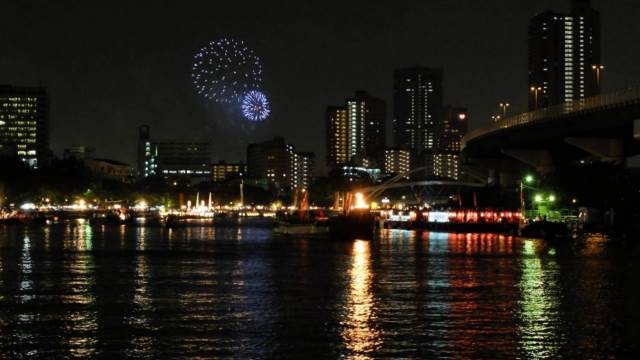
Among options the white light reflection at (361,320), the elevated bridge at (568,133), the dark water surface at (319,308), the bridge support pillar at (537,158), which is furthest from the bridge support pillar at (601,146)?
the white light reflection at (361,320)

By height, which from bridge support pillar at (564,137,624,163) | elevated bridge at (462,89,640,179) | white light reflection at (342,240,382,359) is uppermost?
elevated bridge at (462,89,640,179)

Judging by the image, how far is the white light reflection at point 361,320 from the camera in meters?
24.5

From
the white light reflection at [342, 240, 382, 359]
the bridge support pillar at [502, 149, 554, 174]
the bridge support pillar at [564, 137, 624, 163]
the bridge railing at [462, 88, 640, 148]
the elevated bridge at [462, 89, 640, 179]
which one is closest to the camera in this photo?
the white light reflection at [342, 240, 382, 359]

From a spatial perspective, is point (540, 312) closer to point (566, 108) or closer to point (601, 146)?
point (566, 108)

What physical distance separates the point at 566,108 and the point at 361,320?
74648 mm

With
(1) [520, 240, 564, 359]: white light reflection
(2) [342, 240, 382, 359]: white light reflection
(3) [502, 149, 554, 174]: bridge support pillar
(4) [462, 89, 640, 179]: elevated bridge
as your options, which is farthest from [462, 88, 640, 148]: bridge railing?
(2) [342, 240, 382, 359]: white light reflection

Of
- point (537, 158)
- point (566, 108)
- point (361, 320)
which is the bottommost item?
point (361, 320)

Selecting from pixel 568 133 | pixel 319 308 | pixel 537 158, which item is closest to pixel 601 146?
pixel 568 133

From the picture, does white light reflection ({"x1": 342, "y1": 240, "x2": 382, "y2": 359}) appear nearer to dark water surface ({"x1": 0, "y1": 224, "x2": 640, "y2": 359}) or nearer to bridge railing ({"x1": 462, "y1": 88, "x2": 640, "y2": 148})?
dark water surface ({"x1": 0, "y1": 224, "x2": 640, "y2": 359})

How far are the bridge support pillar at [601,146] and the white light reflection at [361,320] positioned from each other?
61885mm

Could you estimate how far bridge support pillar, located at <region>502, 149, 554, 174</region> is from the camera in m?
130

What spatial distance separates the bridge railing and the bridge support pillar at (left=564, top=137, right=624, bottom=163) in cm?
430

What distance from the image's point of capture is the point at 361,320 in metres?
29.5

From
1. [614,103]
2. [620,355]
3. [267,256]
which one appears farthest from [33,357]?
[614,103]
